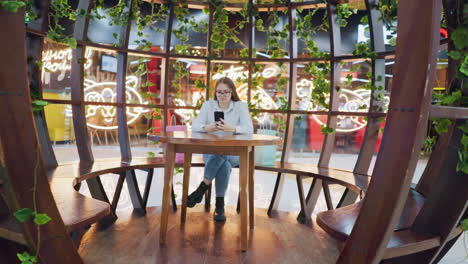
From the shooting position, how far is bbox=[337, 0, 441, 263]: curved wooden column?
104cm

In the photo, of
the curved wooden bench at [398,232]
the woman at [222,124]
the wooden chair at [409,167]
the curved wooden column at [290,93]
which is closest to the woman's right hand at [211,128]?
the woman at [222,124]

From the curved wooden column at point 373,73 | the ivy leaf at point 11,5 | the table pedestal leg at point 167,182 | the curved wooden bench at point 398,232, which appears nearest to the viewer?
the ivy leaf at point 11,5

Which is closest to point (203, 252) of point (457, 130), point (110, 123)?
point (457, 130)

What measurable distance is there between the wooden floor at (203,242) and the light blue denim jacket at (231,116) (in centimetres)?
84

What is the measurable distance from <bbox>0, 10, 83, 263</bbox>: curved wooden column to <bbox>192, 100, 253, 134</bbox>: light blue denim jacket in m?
1.84

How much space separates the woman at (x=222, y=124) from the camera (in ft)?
9.23

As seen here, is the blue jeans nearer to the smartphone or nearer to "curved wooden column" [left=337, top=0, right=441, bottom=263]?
the smartphone

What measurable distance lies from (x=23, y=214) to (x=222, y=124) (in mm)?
1759

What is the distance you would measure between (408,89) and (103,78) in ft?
24.0

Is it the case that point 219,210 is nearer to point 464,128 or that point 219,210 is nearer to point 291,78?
point 291,78

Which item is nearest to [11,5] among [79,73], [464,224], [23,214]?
[23,214]

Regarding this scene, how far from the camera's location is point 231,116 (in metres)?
3.07

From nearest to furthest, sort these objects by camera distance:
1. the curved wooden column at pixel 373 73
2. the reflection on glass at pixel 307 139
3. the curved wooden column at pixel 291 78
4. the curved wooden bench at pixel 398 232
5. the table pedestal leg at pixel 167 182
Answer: the curved wooden bench at pixel 398 232, the table pedestal leg at pixel 167 182, the curved wooden column at pixel 373 73, the curved wooden column at pixel 291 78, the reflection on glass at pixel 307 139

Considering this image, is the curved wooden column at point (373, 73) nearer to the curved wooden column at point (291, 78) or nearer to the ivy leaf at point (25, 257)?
the curved wooden column at point (291, 78)
